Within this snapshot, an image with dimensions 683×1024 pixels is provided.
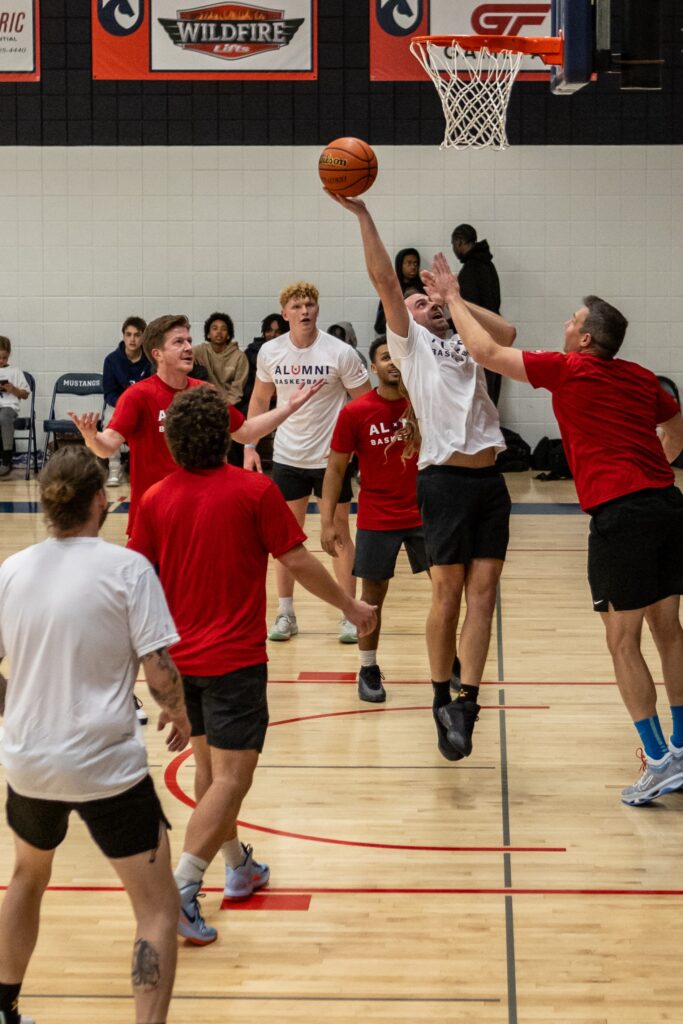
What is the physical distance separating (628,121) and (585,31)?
982 centimetres

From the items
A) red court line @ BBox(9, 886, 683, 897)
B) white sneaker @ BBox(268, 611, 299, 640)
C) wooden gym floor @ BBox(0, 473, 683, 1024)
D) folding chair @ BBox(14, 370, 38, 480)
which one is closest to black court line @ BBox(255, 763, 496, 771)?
wooden gym floor @ BBox(0, 473, 683, 1024)

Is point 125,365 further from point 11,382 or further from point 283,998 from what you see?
point 283,998

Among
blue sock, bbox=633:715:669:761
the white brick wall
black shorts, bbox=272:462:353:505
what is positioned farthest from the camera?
the white brick wall

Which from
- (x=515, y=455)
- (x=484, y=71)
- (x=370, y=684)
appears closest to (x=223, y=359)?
(x=515, y=455)

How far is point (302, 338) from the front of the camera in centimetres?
815

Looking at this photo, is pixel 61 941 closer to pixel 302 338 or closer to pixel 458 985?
pixel 458 985

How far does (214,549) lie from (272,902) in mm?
1286

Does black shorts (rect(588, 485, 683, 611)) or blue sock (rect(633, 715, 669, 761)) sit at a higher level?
black shorts (rect(588, 485, 683, 611))

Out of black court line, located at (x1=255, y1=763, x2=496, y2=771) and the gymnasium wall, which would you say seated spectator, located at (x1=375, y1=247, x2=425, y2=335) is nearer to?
the gymnasium wall

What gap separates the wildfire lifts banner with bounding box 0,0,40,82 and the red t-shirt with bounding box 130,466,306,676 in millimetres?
13038

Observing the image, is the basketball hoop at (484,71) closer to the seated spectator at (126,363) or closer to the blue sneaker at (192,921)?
the blue sneaker at (192,921)

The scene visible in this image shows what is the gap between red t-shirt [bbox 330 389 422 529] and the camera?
698 cm

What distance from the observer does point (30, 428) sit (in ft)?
51.4

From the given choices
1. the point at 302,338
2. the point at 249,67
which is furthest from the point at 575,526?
the point at 249,67
